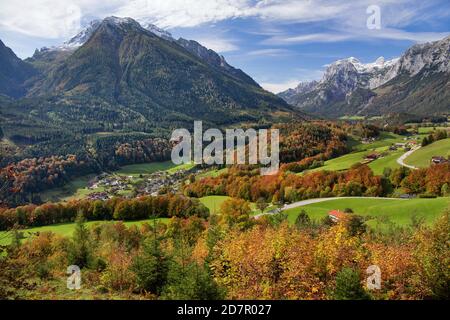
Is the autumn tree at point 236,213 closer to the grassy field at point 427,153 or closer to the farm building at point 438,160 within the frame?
the grassy field at point 427,153

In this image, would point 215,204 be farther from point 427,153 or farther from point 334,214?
point 427,153

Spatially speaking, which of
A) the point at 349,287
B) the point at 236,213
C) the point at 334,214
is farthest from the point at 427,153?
the point at 349,287

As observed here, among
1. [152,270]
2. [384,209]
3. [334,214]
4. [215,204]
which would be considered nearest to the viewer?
[152,270]

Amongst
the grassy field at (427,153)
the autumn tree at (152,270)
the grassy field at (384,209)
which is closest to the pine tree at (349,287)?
the autumn tree at (152,270)

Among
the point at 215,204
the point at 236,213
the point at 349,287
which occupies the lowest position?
the point at 215,204
